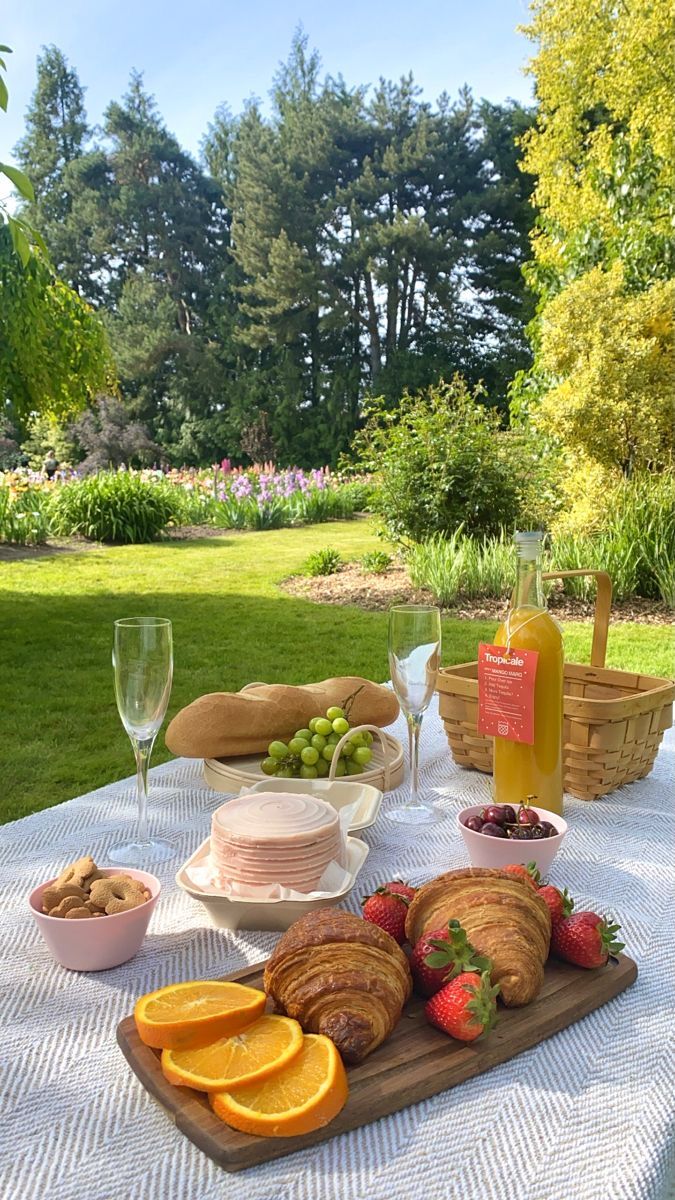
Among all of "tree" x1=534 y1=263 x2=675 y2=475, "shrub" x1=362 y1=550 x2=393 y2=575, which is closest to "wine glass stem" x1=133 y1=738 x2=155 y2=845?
"tree" x1=534 y1=263 x2=675 y2=475

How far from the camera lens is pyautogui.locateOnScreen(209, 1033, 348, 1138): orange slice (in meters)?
0.58

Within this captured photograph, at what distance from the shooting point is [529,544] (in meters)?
1.12

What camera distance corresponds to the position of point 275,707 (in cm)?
134

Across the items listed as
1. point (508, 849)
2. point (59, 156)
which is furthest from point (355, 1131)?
point (59, 156)

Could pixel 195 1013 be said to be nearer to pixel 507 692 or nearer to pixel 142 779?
pixel 142 779

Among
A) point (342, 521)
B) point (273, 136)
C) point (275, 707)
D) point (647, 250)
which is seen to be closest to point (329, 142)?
point (273, 136)

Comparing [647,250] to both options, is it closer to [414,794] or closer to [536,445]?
[536,445]

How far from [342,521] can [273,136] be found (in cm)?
1480

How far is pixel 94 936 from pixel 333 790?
1.34 feet

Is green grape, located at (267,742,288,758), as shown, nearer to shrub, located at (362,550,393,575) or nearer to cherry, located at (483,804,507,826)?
cherry, located at (483,804,507,826)

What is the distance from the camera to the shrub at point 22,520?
8953mm

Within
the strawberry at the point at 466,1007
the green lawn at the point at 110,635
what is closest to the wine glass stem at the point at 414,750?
the strawberry at the point at 466,1007

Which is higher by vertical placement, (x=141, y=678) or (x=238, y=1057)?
(x=141, y=678)

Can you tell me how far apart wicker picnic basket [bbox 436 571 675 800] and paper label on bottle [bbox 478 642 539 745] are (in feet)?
0.43
